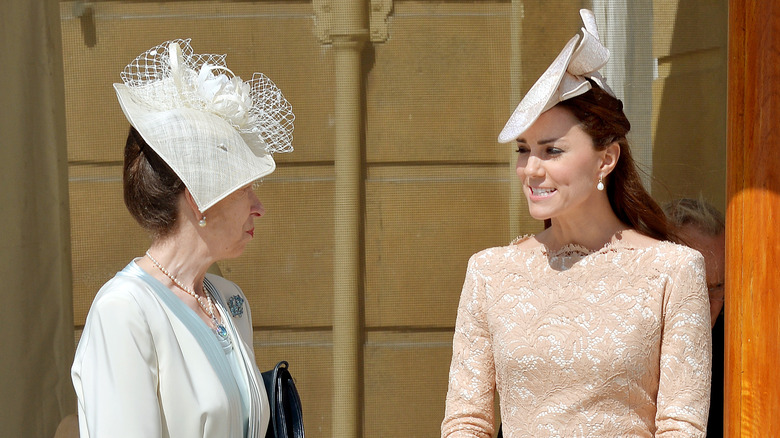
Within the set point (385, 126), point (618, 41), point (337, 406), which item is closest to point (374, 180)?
point (385, 126)

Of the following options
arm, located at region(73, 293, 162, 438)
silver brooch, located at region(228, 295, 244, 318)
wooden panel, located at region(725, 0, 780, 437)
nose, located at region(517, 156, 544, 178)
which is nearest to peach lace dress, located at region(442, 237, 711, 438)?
wooden panel, located at region(725, 0, 780, 437)

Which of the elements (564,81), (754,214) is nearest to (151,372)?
(564,81)

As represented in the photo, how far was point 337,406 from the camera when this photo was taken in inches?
126

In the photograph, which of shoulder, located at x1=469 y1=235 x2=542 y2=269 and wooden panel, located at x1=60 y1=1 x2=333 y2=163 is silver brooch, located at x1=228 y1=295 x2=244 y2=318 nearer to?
shoulder, located at x1=469 y1=235 x2=542 y2=269

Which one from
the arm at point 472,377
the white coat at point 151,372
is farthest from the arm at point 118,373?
the arm at point 472,377

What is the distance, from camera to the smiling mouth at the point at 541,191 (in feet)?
6.71

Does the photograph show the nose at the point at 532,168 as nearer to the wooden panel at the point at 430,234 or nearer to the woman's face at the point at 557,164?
the woman's face at the point at 557,164

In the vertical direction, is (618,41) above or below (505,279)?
above

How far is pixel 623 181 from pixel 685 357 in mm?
481

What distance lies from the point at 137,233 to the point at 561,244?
165cm

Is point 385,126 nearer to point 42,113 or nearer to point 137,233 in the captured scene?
point 137,233

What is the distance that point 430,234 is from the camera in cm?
318

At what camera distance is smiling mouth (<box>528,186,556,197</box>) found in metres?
2.04

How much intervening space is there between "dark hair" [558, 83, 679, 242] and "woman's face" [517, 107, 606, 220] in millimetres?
55
